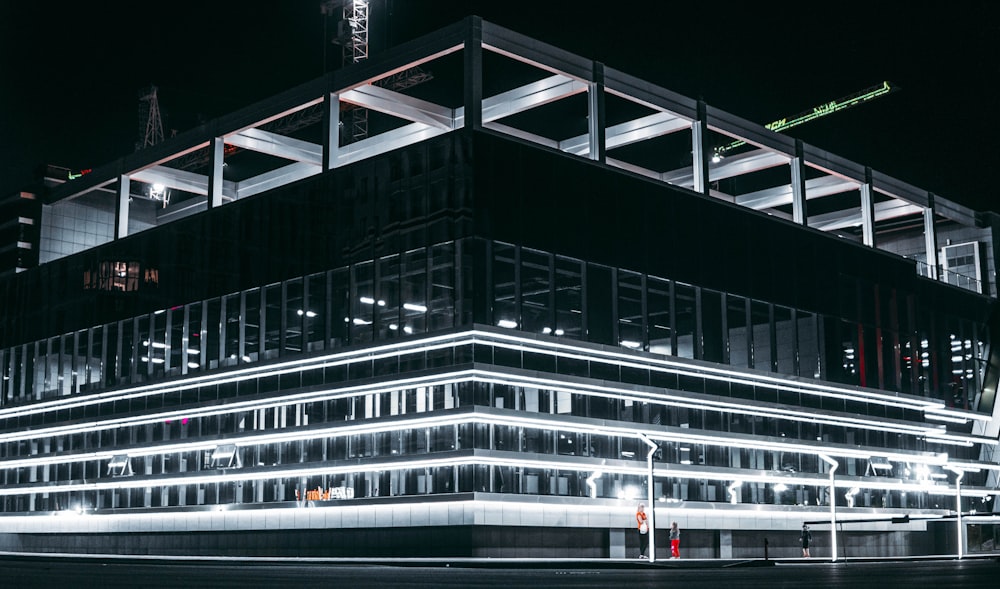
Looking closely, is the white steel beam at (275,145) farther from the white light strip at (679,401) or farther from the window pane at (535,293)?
the white light strip at (679,401)

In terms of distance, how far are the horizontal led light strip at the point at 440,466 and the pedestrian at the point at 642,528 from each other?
2814 millimetres

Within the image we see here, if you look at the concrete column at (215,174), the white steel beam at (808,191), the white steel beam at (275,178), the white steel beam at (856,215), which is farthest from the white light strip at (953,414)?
the concrete column at (215,174)

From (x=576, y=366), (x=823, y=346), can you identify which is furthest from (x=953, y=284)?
(x=576, y=366)

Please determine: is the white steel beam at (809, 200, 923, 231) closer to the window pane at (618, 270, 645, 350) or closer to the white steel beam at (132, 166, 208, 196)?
the window pane at (618, 270, 645, 350)

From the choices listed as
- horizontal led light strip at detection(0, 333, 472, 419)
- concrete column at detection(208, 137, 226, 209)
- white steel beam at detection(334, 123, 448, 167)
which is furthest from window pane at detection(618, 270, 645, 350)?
concrete column at detection(208, 137, 226, 209)

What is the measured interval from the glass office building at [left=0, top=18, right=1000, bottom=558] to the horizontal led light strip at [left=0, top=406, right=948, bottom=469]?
16 cm

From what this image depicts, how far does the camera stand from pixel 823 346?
63875 mm

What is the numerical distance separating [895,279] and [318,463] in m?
35.6

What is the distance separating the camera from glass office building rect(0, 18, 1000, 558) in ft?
163

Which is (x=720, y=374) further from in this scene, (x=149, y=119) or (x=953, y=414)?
(x=149, y=119)

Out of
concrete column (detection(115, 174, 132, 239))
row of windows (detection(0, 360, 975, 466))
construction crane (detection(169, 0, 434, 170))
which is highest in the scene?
construction crane (detection(169, 0, 434, 170))

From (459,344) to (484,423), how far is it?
3281mm

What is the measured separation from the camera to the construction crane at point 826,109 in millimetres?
139875

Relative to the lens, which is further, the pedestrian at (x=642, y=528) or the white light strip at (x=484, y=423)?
the white light strip at (x=484, y=423)
